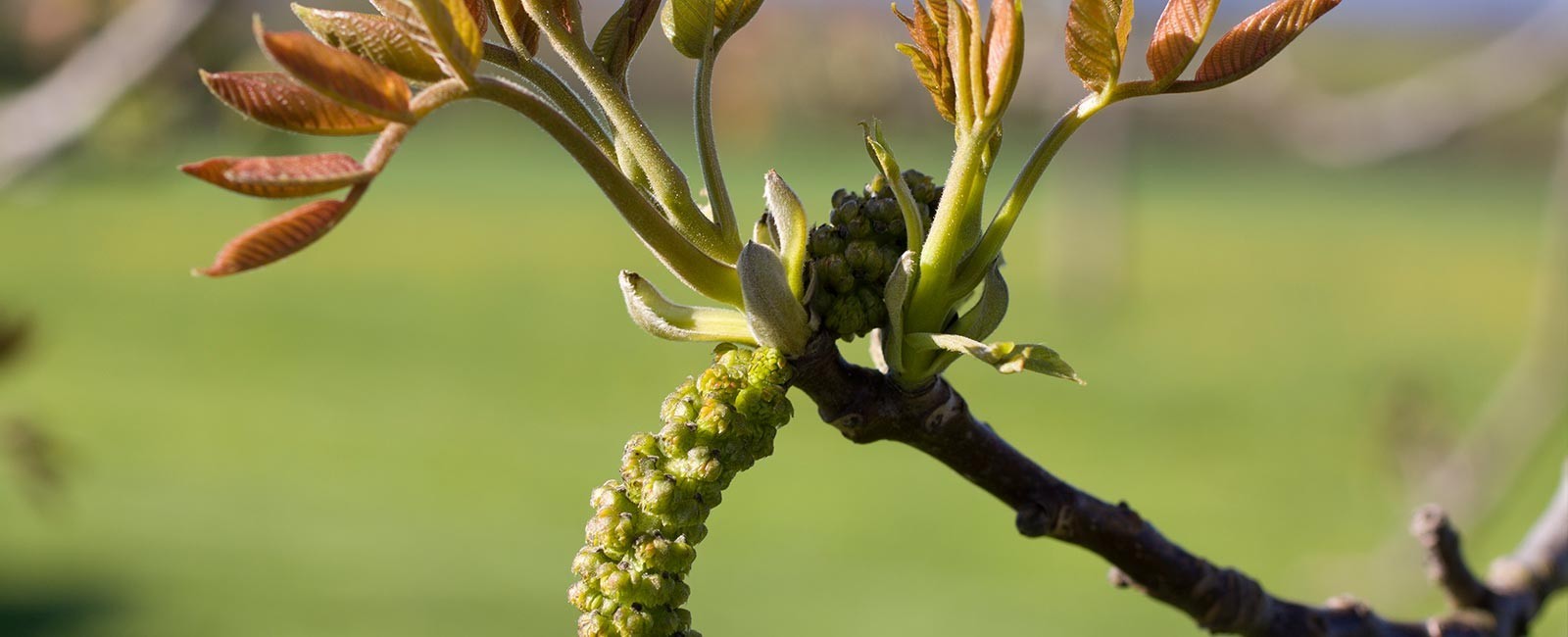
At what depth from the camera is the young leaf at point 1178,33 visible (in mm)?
607

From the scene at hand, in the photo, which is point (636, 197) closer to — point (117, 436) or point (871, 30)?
point (871, 30)

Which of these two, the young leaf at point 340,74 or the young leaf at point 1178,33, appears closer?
the young leaf at point 340,74

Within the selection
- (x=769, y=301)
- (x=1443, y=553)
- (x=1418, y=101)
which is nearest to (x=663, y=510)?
(x=769, y=301)

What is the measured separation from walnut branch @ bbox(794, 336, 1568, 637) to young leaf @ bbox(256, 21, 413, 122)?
0.22 m

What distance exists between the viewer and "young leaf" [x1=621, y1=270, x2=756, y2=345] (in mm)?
659

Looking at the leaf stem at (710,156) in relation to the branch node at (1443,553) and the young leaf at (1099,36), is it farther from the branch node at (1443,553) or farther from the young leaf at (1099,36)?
the branch node at (1443,553)

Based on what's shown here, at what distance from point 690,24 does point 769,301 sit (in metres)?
0.14

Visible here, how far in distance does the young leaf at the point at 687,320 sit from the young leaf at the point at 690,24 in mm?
118

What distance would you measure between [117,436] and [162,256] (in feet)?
28.6

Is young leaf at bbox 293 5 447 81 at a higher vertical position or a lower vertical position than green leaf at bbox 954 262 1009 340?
higher

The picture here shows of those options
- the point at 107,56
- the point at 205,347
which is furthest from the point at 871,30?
the point at 205,347

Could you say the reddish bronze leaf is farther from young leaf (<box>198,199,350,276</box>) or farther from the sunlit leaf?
the sunlit leaf

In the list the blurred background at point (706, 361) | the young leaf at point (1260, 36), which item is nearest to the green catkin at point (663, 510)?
the young leaf at point (1260, 36)

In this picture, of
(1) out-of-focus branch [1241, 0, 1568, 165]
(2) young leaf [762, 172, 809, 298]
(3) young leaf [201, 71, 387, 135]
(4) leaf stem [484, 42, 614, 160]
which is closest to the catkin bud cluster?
(2) young leaf [762, 172, 809, 298]
